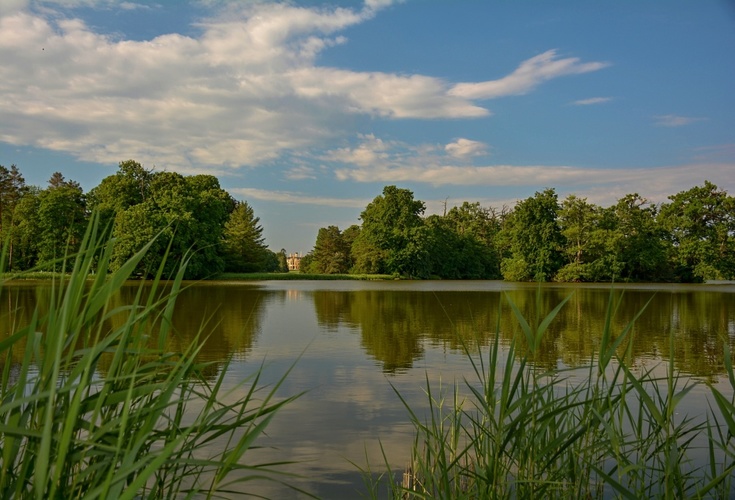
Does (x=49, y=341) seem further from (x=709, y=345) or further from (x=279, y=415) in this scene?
(x=709, y=345)

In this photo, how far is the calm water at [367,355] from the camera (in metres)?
4.62

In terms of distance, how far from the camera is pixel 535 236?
2126 inches

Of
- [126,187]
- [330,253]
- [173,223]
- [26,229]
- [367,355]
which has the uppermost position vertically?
[126,187]

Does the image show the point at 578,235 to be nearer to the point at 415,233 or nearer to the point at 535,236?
the point at 535,236

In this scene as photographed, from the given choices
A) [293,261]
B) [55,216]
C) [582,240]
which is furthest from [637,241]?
[293,261]

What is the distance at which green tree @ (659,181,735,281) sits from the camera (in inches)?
1970

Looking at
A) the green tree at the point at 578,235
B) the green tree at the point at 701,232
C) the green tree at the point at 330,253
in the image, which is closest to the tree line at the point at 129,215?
the green tree at the point at 330,253

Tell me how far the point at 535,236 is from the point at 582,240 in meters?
3.87

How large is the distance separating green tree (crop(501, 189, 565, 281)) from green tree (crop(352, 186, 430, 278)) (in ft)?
30.3

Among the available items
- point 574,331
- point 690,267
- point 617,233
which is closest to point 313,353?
point 574,331

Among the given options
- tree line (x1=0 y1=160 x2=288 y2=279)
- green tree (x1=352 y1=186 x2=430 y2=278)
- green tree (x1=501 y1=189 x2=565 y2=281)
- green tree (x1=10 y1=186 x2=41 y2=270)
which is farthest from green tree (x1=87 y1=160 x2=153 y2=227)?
green tree (x1=501 y1=189 x2=565 y2=281)

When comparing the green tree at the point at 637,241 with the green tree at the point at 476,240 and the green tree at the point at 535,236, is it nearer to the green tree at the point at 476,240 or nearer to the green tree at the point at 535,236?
the green tree at the point at 535,236

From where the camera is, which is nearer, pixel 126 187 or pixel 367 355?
pixel 367 355

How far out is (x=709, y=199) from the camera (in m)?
50.6
